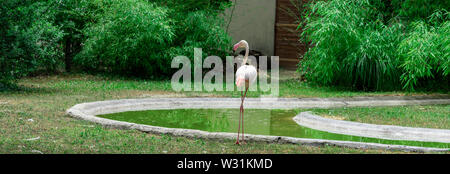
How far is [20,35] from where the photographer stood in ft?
36.8

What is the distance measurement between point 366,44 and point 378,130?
15.2 feet

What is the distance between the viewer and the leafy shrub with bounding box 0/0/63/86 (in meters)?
10.9

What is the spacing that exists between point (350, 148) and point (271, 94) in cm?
518

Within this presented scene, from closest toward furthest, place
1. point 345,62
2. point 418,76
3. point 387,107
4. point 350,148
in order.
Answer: point 350,148 < point 387,107 < point 418,76 < point 345,62

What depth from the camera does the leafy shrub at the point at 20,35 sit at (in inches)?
431

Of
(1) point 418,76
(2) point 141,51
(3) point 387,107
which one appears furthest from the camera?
(2) point 141,51

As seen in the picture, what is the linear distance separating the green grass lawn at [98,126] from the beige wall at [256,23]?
3.35 m

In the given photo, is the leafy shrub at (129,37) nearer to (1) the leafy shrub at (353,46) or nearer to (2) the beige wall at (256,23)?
(1) the leafy shrub at (353,46)

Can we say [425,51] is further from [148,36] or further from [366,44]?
[148,36]

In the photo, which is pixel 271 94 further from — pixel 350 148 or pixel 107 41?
pixel 350 148

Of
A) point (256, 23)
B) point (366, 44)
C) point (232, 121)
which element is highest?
point (256, 23)

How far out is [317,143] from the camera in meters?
7.02

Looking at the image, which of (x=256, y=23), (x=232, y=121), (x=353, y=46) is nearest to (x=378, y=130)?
(x=232, y=121)

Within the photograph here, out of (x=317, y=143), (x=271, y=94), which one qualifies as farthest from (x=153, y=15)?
(x=317, y=143)
